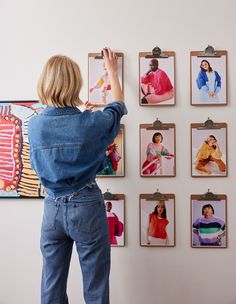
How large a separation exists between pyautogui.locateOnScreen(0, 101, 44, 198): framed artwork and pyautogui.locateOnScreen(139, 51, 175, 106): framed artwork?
1.63 ft

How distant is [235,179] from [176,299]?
59cm

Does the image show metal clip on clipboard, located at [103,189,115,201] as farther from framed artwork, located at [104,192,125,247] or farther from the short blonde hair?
the short blonde hair

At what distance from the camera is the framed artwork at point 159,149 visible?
1.44 metres

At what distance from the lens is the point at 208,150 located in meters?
1.44

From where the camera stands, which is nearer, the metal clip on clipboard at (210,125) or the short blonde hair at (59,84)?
the short blonde hair at (59,84)

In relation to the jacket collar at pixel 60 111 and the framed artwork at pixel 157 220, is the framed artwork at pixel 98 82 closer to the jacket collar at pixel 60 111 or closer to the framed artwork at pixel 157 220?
the jacket collar at pixel 60 111

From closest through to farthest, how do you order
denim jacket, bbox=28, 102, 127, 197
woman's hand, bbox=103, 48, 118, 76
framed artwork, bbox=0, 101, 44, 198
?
denim jacket, bbox=28, 102, 127, 197 < woman's hand, bbox=103, 48, 118, 76 < framed artwork, bbox=0, 101, 44, 198

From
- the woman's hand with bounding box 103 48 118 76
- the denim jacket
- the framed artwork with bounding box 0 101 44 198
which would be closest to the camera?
the denim jacket

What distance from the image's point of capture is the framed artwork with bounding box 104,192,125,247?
57.5 inches

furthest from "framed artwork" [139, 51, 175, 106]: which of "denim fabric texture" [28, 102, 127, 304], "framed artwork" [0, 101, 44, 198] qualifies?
"framed artwork" [0, 101, 44, 198]

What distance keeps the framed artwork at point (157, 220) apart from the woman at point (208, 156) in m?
0.18

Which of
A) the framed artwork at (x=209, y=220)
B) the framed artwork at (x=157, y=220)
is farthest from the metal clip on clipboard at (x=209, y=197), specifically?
the framed artwork at (x=157, y=220)

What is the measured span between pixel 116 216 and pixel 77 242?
11.8 inches

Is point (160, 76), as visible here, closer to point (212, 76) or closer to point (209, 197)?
point (212, 76)
